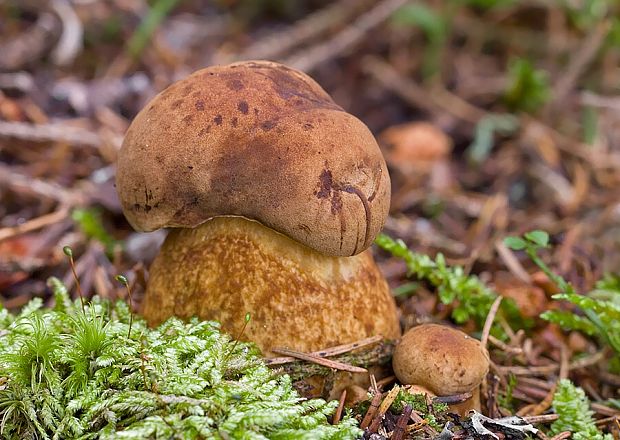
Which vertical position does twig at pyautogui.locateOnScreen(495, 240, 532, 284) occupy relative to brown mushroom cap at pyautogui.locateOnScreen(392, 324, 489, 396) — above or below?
below

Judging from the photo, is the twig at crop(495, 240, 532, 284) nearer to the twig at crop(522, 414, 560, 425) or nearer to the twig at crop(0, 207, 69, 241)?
the twig at crop(522, 414, 560, 425)

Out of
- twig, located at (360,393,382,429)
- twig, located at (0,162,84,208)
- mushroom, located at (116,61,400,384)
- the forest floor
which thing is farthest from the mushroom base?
twig, located at (0,162,84,208)

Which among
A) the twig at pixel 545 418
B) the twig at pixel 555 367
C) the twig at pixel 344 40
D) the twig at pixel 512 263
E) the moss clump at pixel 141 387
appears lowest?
the twig at pixel 555 367

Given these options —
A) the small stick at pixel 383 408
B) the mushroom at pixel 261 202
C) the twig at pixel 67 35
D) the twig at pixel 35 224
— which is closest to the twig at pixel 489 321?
the mushroom at pixel 261 202

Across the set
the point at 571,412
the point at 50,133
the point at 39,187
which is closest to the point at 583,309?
the point at 571,412

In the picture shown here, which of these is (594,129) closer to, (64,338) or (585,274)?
(585,274)

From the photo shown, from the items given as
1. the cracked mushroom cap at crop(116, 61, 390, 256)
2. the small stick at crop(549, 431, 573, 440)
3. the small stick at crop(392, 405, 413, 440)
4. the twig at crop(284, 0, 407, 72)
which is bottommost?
the small stick at crop(549, 431, 573, 440)

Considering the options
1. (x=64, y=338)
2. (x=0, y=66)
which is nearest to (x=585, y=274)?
(x=64, y=338)

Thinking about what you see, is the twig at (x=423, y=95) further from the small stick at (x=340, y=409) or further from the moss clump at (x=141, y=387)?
the moss clump at (x=141, y=387)
